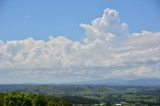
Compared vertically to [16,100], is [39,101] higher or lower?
lower

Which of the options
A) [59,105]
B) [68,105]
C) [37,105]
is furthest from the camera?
[68,105]

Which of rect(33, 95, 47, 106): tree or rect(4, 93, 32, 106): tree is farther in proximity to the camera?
rect(33, 95, 47, 106): tree

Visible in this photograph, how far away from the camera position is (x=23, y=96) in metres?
99.7

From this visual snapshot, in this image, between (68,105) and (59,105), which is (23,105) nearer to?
(59,105)

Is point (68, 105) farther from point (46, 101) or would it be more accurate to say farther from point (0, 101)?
point (0, 101)

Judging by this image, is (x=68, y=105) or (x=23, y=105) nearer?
(x=23, y=105)

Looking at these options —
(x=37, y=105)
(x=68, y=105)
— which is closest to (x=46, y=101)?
(x=37, y=105)

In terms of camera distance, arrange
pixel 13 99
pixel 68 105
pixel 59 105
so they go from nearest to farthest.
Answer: pixel 13 99 → pixel 59 105 → pixel 68 105

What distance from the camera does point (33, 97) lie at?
106062mm

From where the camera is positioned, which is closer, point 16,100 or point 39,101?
point 16,100

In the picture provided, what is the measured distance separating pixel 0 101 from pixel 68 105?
127 feet

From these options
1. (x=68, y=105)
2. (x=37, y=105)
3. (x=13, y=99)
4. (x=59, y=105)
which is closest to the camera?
(x=13, y=99)

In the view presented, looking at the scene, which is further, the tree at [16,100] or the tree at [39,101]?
the tree at [39,101]

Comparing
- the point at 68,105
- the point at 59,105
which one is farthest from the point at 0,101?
the point at 68,105
